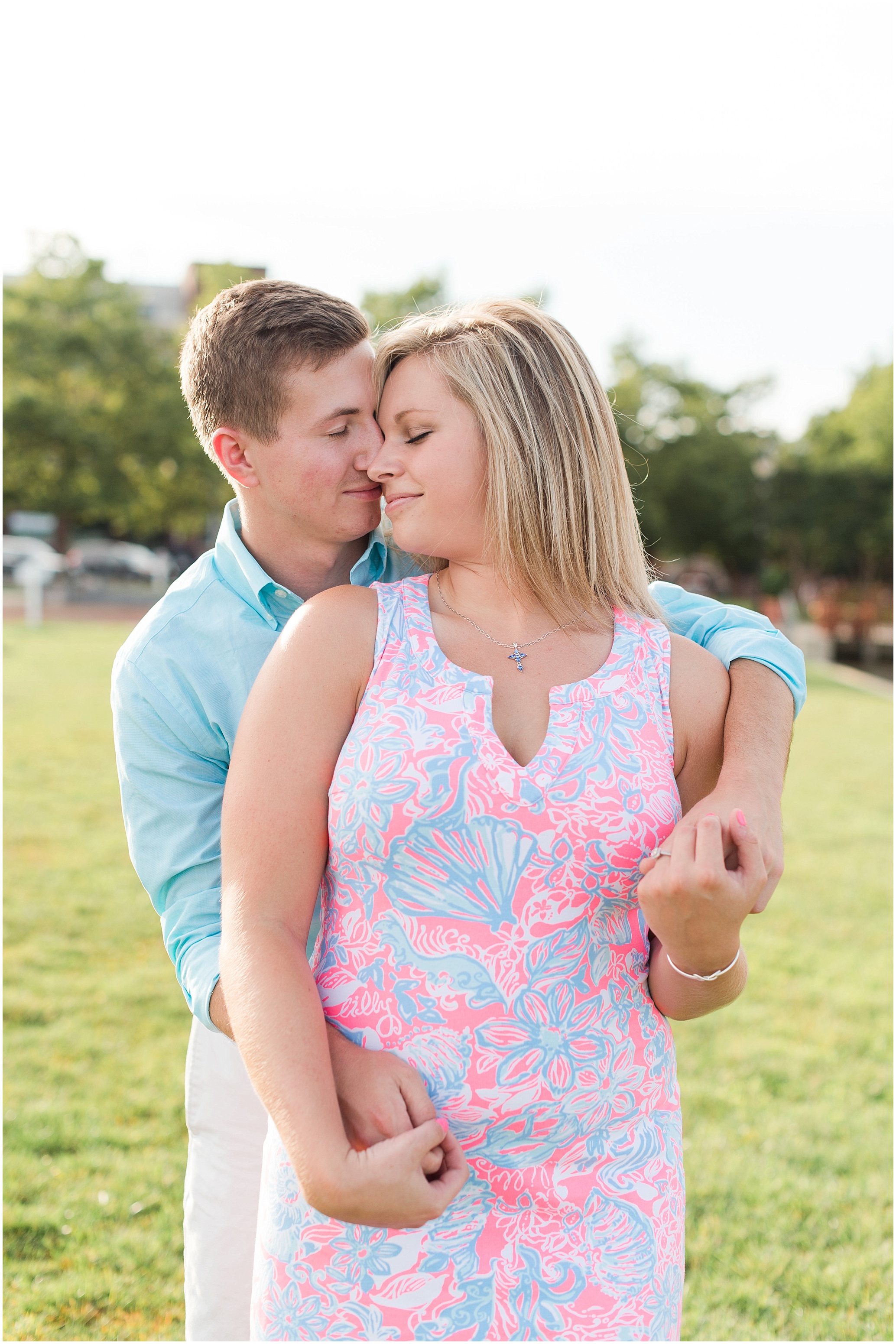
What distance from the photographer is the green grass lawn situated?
11.8ft

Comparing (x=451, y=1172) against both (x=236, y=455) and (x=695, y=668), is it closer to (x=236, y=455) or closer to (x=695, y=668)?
(x=695, y=668)

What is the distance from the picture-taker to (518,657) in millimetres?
1824

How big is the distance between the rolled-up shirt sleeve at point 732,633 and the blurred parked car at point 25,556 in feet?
119

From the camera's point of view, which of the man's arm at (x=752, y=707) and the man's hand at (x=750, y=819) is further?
the man's arm at (x=752, y=707)

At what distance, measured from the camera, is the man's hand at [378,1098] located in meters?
1.58

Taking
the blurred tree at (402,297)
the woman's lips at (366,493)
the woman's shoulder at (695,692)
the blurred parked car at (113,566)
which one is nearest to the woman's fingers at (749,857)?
the woman's shoulder at (695,692)

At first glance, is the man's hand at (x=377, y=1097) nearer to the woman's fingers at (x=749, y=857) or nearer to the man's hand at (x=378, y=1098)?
the man's hand at (x=378, y=1098)

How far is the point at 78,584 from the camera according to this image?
37344mm

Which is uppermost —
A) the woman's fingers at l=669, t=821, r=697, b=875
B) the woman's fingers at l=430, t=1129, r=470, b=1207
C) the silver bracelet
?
the woman's fingers at l=669, t=821, r=697, b=875

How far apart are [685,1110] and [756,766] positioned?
3.60 metres

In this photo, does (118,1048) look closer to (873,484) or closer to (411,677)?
(411,677)

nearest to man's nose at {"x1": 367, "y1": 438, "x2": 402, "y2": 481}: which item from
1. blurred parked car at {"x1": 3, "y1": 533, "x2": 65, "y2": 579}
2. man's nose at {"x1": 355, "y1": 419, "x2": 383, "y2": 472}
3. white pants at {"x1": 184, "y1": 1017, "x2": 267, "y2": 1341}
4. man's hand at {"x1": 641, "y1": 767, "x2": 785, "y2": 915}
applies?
man's nose at {"x1": 355, "y1": 419, "x2": 383, "y2": 472}

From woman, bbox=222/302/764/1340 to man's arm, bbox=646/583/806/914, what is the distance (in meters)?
0.10

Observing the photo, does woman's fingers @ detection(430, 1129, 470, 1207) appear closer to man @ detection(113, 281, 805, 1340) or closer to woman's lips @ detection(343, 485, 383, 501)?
man @ detection(113, 281, 805, 1340)
